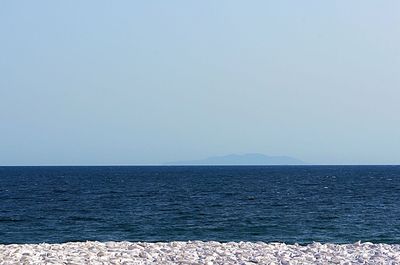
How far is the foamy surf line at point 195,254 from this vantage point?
45.9 feet

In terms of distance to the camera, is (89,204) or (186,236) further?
(89,204)

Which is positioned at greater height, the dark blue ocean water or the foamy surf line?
the foamy surf line

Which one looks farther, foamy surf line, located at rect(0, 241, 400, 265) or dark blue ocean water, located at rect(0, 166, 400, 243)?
dark blue ocean water, located at rect(0, 166, 400, 243)

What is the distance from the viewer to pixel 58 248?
15578mm

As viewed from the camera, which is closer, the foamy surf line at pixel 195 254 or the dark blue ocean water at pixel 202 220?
the foamy surf line at pixel 195 254

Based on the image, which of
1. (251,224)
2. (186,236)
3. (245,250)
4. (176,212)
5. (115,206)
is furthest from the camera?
(115,206)

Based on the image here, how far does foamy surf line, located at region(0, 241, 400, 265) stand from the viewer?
1400cm

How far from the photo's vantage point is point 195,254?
14.7 m

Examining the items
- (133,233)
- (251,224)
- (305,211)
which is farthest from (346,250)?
(305,211)

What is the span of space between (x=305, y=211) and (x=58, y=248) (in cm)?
3247

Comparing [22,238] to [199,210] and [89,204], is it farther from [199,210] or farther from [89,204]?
[89,204]

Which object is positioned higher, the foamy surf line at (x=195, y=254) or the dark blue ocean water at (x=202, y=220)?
the foamy surf line at (x=195, y=254)

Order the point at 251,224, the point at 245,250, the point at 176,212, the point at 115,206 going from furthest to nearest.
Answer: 1. the point at 115,206
2. the point at 176,212
3. the point at 251,224
4. the point at 245,250

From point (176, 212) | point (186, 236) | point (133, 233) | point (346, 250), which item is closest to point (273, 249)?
point (346, 250)
